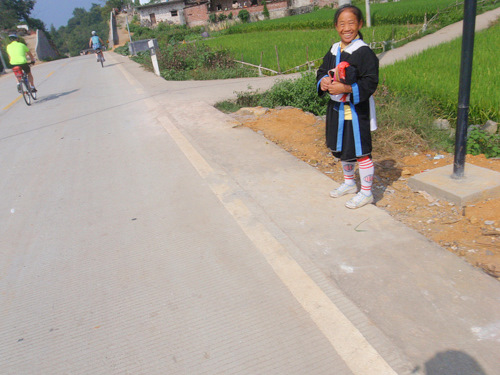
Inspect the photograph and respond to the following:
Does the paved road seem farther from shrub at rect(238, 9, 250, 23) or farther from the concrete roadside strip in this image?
shrub at rect(238, 9, 250, 23)

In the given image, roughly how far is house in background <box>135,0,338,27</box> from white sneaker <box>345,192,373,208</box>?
53.8 metres

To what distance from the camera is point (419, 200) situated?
3.89 m

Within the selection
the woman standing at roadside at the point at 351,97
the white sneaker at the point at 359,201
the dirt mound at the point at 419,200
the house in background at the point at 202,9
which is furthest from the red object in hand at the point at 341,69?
the house in background at the point at 202,9

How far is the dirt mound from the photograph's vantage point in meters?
3.07

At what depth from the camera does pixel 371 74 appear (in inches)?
126

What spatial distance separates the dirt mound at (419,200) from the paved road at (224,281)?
0.30 m

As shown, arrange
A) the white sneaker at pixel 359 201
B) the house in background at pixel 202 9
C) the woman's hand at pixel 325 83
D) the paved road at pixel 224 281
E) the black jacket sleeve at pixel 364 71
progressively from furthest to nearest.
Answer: the house in background at pixel 202 9
the white sneaker at pixel 359 201
the woman's hand at pixel 325 83
the black jacket sleeve at pixel 364 71
the paved road at pixel 224 281

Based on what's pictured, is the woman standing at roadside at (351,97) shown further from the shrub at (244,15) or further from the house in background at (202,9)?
the shrub at (244,15)

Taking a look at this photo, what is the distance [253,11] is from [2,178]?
54.5m

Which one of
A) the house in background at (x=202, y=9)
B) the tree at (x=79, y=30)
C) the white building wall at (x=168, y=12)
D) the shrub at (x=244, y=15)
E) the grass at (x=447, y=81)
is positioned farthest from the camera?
the tree at (x=79, y=30)

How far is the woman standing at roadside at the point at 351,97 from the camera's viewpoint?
126 inches

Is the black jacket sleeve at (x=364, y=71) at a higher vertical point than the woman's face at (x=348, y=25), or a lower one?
lower

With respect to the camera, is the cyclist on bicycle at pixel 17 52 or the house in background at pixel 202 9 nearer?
the cyclist on bicycle at pixel 17 52

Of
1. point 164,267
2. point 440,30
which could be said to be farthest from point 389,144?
point 440,30
